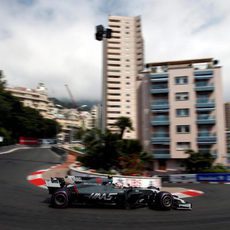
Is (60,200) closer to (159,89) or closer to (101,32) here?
(101,32)

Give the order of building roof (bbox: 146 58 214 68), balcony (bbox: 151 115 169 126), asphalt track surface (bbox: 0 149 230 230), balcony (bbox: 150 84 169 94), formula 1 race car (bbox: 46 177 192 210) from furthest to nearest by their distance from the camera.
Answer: building roof (bbox: 146 58 214 68), balcony (bbox: 150 84 169 94), balcony (bbox: 151 115 169 126), formula 1 race car (bbox: 46 177 192 210), asphalt track surface (bbox: 0 149 230 230)

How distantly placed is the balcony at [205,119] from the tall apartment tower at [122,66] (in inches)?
2537

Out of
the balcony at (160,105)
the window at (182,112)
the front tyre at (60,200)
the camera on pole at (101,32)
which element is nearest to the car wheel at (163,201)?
the front tyre at (60,200)

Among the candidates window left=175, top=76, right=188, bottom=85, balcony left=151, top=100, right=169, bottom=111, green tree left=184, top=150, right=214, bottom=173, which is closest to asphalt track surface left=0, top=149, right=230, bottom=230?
green tree left=184, top=150, right=214, bottom=173

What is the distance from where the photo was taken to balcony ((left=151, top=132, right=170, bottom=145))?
48719mm

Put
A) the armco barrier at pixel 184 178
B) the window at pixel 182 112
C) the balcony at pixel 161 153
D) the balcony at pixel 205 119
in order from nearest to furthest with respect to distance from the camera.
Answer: the armco barrier at pixel 184 178, the balcony at pixel 205 119, the balcony at pixel 161 153, the window at pixel 182 112

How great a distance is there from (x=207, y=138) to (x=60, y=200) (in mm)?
40472

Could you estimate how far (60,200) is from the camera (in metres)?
10.6

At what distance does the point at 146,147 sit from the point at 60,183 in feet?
131

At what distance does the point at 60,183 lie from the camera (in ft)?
40.1

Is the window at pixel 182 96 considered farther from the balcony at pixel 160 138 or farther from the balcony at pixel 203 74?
the balcony at pixel 160 138

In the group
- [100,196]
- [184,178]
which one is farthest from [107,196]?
[184,178]

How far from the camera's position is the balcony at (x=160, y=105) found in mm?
49562

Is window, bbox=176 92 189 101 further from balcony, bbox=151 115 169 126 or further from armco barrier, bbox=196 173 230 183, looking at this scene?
armco barrier, bbox=196 173 230 183
